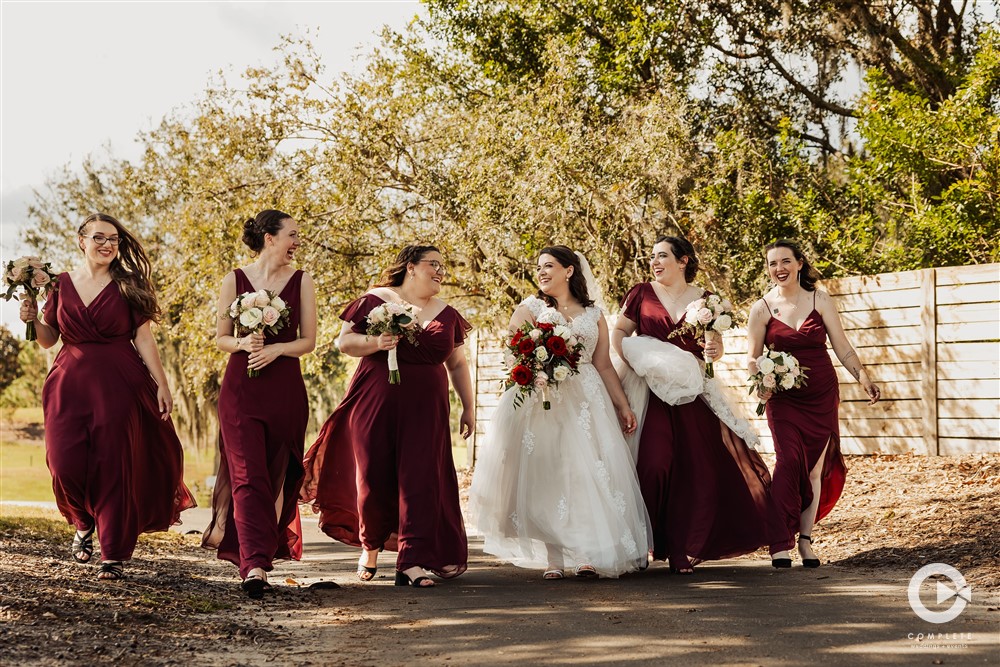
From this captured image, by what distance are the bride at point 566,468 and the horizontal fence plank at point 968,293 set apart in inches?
194

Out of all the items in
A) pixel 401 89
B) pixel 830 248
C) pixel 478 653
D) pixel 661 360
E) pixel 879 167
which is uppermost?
pixel 401 89

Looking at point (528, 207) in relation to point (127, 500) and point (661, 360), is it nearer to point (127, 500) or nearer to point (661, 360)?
point (661, 360)

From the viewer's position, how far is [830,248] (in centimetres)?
1374

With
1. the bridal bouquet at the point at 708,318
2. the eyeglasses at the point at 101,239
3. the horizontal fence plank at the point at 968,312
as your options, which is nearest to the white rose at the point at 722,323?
the bridal bouquet at the point at 708,318

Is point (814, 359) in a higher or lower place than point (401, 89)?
lower

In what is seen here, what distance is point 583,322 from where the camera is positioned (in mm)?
7379

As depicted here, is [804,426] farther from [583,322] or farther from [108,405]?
[108,405]

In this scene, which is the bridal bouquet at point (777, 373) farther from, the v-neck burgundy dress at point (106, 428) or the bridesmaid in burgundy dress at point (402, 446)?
the v-neck burgundy dress at point (106, 428)

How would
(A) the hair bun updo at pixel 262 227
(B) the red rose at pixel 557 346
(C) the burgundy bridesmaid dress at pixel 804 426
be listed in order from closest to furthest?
(A) the hair bun updo at pixel 262 227 → (B) the red rose at pixel 557 346 → (C) the burgundy bridesmaid dress at pixel 804 426

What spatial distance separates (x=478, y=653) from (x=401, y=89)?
13.4 m

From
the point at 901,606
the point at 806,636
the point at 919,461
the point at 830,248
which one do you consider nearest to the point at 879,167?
the point at 830,248

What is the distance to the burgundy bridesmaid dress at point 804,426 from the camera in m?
7.57

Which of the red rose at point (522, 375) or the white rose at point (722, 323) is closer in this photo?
the red rose at point (522, 375)

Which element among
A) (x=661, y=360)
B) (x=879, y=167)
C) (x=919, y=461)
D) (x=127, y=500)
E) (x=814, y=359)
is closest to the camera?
(x=127, y=500)
